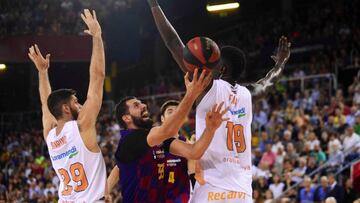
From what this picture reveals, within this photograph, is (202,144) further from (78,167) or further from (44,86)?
(44,86)

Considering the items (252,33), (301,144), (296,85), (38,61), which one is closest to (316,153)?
(301,144)

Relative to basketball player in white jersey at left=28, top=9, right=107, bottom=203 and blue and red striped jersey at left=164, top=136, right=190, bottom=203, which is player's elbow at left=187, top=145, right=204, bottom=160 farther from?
basketball player in white jersey at left=28, top=9, right=107, bottom=203

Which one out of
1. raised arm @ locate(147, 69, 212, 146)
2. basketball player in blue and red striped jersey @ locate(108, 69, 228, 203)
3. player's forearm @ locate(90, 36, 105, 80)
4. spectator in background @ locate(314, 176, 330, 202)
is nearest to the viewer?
raised arm @ locate(147, 69, 212, 146)

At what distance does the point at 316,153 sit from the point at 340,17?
10461mm

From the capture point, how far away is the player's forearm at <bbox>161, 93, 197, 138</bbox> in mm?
5152

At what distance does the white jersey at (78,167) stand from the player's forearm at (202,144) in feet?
3.67

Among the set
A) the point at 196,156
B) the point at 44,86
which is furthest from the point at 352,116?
the point at 196,156

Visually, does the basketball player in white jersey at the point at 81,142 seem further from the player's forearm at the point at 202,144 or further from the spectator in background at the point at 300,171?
the spectator in background at the point at 300,171

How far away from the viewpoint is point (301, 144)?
1519cm

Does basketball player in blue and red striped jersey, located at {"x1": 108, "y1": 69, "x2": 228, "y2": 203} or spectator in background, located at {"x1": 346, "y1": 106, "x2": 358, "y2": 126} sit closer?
basketball player in blue and red striped jersey, located at {"x1": 108, "y1": 69, "x2": 228, "y2": 203}

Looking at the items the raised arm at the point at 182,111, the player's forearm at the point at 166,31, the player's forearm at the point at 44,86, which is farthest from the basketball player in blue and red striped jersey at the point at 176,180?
the player's forearm at the point at 44,86

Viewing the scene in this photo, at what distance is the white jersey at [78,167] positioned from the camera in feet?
20.0

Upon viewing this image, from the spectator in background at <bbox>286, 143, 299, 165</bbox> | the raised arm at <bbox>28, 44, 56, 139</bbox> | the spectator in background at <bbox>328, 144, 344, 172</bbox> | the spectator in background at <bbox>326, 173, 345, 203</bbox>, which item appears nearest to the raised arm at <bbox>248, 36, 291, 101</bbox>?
the raised arm at <bbox>28, 44, 56, 139</bbox>

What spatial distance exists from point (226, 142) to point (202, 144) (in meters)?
0.40
